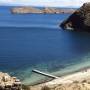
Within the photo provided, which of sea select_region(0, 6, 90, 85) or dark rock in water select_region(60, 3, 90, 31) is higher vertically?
dark rock in water select_region(60, 3, 90, 31)

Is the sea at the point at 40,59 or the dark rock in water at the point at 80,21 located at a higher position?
the dark rock in water at the point at 80,21

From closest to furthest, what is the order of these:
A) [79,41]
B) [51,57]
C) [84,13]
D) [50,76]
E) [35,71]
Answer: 1. [50,76]
2. [35,71]
3. [51,57]
4. [79,41]
5. [84,13]

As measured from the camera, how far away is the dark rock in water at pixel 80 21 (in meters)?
141

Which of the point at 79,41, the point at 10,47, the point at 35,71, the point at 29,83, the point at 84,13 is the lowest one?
the point at 29,83

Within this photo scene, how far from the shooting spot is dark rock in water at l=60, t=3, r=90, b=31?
463 ft

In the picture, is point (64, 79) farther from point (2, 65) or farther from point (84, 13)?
point (84, 13)

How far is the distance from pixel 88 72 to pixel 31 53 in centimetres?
2313

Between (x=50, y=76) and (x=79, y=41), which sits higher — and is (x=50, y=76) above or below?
below

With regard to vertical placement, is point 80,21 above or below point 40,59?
above

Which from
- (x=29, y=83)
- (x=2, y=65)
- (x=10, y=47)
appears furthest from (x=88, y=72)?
(x=10, y=47)

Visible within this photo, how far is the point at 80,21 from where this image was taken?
146 meters

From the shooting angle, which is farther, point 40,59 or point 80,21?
point 80,21

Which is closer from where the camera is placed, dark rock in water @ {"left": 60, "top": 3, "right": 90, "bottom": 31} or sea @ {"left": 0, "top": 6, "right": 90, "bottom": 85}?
sea @ {"left": 0, "top": 6, "right": 90, "bottom": 85}

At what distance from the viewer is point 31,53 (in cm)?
7938
